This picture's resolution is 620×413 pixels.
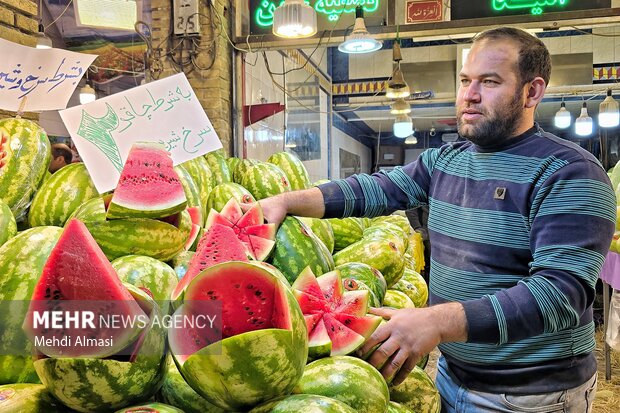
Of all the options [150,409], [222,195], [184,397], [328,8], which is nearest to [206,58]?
[328,8]

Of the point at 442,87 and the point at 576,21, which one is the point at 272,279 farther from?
the point at 442,87

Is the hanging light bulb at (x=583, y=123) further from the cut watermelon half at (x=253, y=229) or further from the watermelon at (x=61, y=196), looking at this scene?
the watermelon at (x=61, y=196)

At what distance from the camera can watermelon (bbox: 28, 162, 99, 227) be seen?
1.85 meters

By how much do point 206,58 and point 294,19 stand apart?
95 cm

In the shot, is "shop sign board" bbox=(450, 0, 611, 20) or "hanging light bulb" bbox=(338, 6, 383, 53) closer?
"shop sign board" bbox=(450, 0, 611, 20)

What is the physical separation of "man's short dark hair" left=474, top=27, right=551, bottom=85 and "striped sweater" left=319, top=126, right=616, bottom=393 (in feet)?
0.66

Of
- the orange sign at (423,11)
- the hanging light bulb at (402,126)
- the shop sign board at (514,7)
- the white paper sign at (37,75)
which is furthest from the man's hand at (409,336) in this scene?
the hanging light bulb at (402,126)

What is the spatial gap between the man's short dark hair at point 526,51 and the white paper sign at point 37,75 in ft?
5.21

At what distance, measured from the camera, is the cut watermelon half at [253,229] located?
1.69 meters

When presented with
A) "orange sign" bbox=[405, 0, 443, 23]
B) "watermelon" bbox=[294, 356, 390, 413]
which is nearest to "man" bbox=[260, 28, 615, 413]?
"watermelon" bbox=[294, 356, 390, 413]

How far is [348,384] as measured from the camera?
3.84ft

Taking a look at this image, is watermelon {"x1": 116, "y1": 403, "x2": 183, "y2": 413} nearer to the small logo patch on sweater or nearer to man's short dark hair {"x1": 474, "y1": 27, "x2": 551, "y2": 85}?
the small logo patch on sweater

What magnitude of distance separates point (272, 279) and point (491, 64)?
3.71 ft

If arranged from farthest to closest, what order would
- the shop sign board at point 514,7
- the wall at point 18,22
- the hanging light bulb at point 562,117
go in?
the hanging light bulb at point 562,117 → the shop sign board at point 514,7 → the wall at point 18,22
